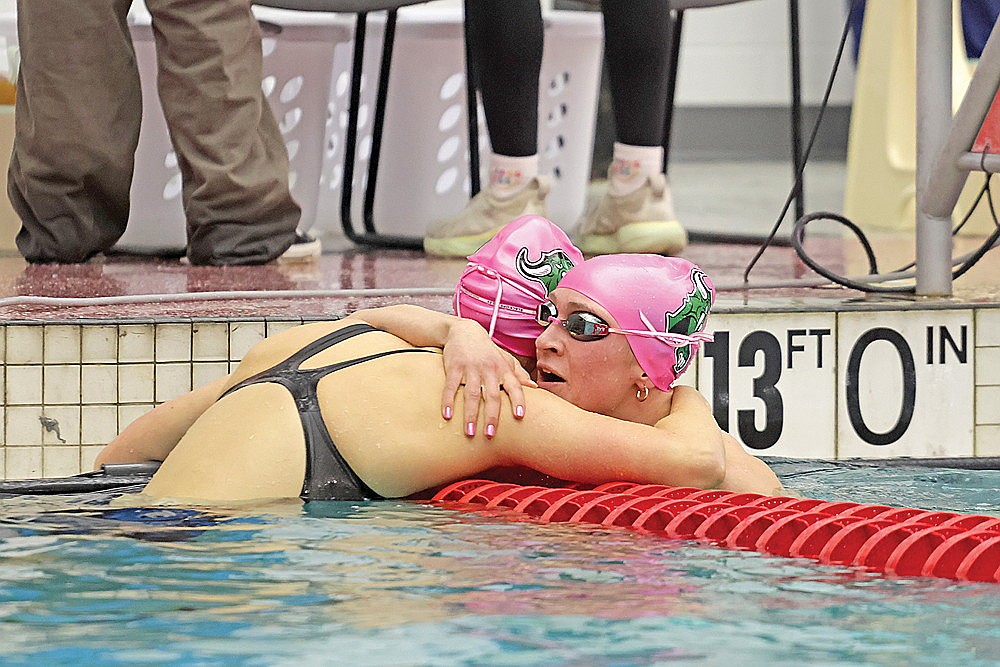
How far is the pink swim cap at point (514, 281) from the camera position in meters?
2.59

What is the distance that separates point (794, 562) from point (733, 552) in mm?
87

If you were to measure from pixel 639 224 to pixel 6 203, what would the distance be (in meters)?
1.80

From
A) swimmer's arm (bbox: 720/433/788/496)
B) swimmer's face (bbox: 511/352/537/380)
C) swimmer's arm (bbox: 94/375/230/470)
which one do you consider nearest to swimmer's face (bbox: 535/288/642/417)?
swimmer's face (bbox: 511/352/537/380)

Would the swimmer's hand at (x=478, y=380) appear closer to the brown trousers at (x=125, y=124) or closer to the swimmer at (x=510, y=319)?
the swimmer at (x=510, y=319)

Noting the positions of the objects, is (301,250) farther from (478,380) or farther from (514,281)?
(478,380)

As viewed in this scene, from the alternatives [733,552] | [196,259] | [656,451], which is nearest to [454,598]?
[733,552]

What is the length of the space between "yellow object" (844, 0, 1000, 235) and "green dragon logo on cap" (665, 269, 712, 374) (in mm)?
3913

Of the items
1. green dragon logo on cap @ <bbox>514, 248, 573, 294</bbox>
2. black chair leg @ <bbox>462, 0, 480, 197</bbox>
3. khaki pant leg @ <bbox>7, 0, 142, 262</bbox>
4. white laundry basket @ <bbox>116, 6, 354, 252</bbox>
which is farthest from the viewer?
black chair leg @ <bbox>462, 0, 480, 197</bbox>

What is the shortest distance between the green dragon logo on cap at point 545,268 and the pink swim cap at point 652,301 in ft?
0.27

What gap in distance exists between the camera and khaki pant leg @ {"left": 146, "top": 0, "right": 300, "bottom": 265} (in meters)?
3.85

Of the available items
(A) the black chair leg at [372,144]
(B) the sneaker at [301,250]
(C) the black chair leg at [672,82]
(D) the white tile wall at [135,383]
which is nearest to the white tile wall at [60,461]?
(D) the white tile wall at [135,383]

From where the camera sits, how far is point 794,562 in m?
2.11

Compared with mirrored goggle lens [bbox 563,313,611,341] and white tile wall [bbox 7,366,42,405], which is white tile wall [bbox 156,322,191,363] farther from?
mirrored goggle lens [bbox 563,313,611,341]

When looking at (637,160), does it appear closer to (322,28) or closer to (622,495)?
(322,28)
